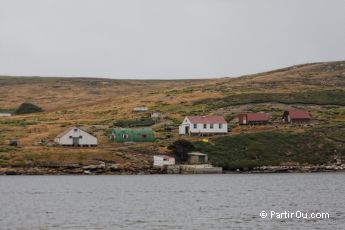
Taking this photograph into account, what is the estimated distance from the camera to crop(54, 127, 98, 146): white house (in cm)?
15038

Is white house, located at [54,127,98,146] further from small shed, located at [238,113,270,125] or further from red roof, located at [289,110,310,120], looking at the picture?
red roof, located at [289,110,310,120]

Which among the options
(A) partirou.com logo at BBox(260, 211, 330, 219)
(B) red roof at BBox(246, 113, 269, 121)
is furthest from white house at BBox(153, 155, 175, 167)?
(A) partirou.com logo at BBox(260, 211, 330, 219)

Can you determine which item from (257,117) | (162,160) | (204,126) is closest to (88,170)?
(162,160)

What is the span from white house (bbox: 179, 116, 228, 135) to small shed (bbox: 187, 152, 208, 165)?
22.7 meters

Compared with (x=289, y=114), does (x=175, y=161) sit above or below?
below

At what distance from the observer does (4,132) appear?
553 feet

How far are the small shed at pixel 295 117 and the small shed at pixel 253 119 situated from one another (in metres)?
4.50

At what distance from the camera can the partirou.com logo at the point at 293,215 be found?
6514 cm

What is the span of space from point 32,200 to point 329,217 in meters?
36.1

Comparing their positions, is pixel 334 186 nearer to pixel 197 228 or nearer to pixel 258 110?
pixel 197 228

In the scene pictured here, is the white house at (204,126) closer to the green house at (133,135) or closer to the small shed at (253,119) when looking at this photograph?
the small shed at (253,119)

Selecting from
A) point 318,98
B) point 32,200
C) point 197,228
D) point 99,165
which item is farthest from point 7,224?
point 318,98

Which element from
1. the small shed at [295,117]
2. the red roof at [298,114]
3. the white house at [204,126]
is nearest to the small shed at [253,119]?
the small shed at [295,117]

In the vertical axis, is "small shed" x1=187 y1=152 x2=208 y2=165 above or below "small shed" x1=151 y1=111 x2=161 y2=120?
below
